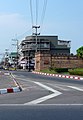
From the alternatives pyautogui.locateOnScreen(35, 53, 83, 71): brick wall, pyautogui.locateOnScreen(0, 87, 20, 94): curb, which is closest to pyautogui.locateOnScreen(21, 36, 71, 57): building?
pyautogui.locateOnScreen(35, 53, 83, 71): brick wall

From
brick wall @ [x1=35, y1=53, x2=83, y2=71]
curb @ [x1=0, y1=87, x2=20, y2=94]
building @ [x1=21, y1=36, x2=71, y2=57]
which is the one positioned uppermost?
building @ [x1=21, y1=36, x2=71, y2=57]

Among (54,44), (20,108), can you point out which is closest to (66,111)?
(20,108)

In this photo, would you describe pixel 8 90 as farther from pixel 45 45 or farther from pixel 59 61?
pixel 45 45

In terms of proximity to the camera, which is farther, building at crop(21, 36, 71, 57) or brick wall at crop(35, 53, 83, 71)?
building at crop(21, 36, 71, 57)

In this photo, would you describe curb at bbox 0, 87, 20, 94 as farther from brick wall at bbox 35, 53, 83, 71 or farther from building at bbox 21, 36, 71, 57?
building at bbox 21, 36, 71, 57

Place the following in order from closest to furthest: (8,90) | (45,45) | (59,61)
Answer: (8,90) → (59,61) → (45,45)

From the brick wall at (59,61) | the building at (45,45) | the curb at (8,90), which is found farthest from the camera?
the building at (45,45)

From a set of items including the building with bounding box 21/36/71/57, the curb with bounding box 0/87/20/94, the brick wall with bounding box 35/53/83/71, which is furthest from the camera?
the building with bounding box 21/36/71/57

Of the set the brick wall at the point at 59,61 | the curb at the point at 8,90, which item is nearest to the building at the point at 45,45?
the brick wall at the point at 59,61

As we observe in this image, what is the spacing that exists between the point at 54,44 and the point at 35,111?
145m

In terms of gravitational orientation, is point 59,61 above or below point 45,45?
below

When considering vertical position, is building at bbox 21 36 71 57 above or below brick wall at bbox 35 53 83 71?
above

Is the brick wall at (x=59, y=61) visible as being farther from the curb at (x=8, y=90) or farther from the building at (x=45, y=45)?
the curb at (x=8, y=90)

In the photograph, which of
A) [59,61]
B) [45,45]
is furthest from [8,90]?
[45,45]
